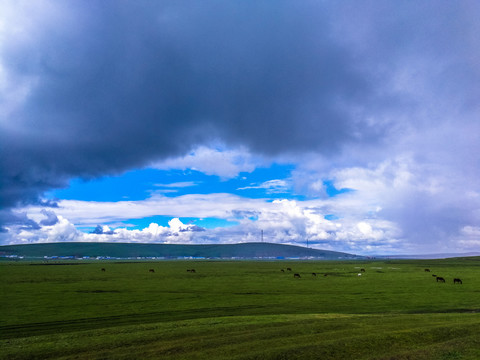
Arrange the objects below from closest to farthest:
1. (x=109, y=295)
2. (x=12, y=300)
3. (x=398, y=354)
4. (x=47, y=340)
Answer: (x=398, y=354) < (x=47, y=340) < (x=12, y=300) < (x=109, y=295)

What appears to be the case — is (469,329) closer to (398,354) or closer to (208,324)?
(398,354)

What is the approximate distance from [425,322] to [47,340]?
25.3m

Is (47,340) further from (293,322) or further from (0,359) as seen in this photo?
(293,322)

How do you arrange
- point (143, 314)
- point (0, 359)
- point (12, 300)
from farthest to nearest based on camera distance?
point (12, 300) → point (143, 314) → point (0, 359)

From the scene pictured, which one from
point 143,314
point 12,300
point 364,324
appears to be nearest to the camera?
point 364,324

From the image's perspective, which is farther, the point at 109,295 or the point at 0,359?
the point at 109,295

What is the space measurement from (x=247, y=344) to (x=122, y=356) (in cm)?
643

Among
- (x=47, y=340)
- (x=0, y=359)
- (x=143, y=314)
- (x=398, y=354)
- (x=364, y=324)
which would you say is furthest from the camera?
(x=143, y=314)

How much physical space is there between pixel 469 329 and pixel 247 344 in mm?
14031

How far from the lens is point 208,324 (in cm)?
2475

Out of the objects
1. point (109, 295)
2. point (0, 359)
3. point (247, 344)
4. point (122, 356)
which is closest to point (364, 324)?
point (247, 344)

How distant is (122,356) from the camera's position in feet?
56.4

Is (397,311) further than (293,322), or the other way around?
(397,311)

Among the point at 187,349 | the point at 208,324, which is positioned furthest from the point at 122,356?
the point at 208,324
